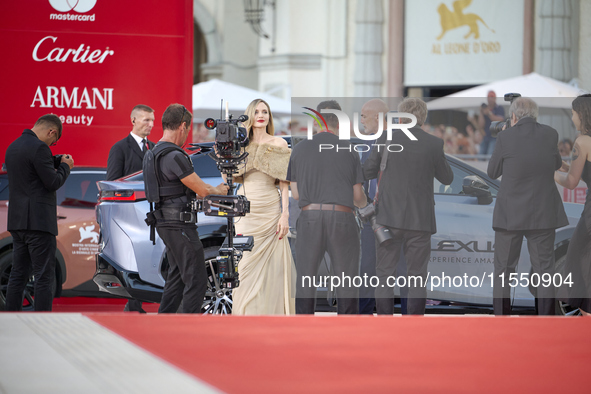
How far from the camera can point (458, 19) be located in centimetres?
1561

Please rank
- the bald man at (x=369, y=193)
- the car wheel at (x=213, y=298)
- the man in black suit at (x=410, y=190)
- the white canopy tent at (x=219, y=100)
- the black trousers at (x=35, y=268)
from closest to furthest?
the man in black suit at (x=410, y=190) < the bald man at (x=369, y=193) < the black trousers at (x=35, y=268) < the car wheel at (x=213, y=298) < the white canopy tent at (x=219, y=100)

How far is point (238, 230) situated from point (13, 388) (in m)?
3.26

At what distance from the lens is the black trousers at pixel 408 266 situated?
5.37 metres

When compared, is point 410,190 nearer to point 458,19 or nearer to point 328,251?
point 328,251

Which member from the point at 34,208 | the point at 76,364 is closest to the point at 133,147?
the point at 34,208

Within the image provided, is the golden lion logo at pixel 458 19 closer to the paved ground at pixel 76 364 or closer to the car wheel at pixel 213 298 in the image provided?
the car wheel at pixel 213 298

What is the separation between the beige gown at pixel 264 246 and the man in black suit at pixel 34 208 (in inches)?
55.7

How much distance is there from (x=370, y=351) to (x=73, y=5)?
16.2 feet

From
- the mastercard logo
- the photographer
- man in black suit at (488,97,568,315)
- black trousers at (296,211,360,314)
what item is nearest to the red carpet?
black trousers at (296,211,360,314)

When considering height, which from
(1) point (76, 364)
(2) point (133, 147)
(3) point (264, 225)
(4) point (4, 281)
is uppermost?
(2) point (133, 147)

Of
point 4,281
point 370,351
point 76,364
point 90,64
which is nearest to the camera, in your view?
point 76,364

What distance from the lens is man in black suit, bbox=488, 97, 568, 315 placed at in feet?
17.5

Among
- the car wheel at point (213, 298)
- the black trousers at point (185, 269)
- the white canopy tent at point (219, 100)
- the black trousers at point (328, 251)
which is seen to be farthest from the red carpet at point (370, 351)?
the white canopy tent at point (219, 100)

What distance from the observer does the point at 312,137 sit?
5.45 meters
